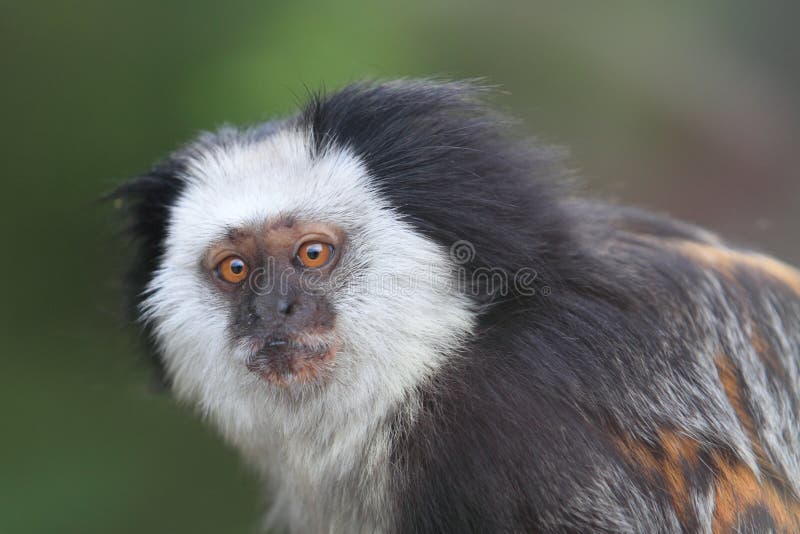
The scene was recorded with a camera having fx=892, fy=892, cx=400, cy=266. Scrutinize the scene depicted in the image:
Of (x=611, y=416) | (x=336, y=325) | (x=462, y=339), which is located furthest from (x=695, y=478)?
(x=336, y=325)

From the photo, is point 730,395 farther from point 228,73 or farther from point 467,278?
point 228,73

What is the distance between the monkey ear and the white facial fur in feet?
0.29

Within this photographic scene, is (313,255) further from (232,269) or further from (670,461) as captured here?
(670,461)

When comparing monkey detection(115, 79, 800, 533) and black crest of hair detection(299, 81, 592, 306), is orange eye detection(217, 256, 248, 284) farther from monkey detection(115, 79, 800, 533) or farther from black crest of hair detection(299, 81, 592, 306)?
black crest of hair detection(299, 81, 592, 306)

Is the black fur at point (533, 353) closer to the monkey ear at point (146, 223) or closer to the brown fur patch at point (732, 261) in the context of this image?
the brown fur patch at point (732, 261)

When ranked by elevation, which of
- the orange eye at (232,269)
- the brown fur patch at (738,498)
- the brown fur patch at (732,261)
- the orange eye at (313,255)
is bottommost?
the brown fur patch at (738,498)

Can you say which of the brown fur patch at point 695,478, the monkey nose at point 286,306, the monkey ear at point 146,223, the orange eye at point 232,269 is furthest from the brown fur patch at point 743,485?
the monkey ear at point 146,223

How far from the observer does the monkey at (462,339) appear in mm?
2789

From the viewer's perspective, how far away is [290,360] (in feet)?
9.43

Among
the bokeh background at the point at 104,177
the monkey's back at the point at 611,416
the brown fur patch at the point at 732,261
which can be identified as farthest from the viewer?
the bokeh background at the point at 104,177

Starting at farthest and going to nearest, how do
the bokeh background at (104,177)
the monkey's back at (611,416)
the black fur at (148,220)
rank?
the bokeh background at (104,177)
the black fur at (148,220)
the monkey's back at (611,416)

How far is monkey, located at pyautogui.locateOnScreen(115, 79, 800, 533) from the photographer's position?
9.15 feet

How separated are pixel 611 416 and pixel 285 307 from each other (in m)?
1.10

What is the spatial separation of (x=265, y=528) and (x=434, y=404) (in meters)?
1.59
